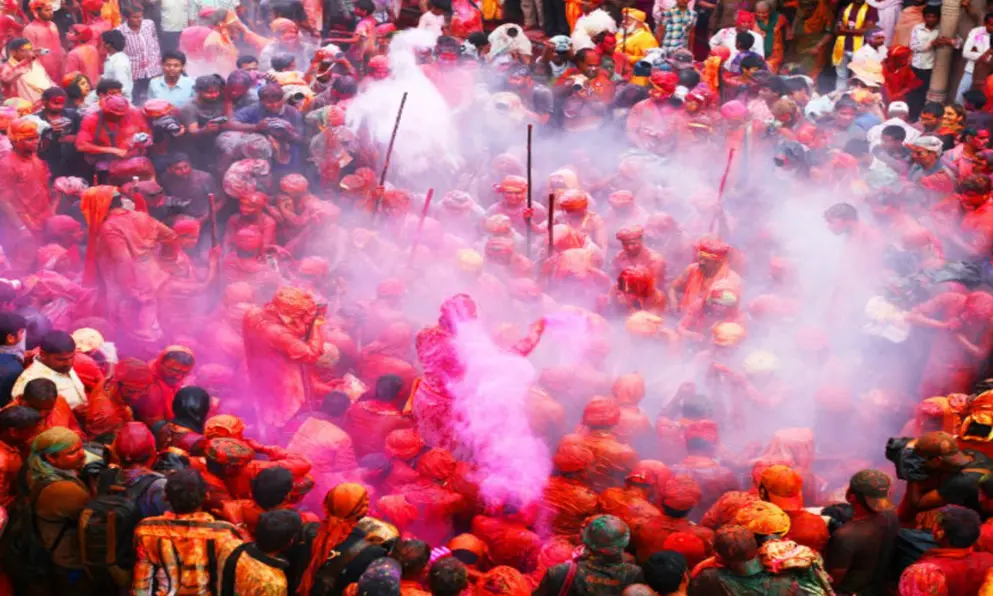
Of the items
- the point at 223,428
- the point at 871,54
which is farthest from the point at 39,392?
the point at 871,54

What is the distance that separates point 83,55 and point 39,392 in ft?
25.2

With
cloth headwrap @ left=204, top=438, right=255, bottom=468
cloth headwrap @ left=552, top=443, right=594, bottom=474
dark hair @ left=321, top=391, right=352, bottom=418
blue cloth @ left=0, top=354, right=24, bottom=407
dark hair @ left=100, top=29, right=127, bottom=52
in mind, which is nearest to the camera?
cloth headwrap @ left=204, top=438, right=255, bottom=468

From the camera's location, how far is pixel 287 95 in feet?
47.1

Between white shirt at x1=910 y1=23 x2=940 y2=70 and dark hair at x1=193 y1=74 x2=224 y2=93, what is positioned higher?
dark hair at x1=193 y1=74 x2=224 y2=93

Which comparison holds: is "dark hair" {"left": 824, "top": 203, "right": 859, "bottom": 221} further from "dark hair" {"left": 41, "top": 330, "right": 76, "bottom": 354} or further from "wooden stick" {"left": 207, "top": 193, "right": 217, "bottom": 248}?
"dark hair" {"left": 41, "top": 330, "right": 76, "bottom": 354}

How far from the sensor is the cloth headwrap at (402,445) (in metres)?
8.98

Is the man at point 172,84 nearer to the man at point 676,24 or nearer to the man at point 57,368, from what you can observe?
the man at point 57,368

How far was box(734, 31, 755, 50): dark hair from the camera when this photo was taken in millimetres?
16156

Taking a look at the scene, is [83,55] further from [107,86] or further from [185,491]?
[185,491]

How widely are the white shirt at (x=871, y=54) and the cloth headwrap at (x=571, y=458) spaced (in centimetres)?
900

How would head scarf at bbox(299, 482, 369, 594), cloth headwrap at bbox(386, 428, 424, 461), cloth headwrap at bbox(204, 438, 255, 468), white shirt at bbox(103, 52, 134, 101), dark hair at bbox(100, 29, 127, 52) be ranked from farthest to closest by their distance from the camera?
dark hair at bbox(100, 29, 127, 52) → white shirt at bbox(103, 52, 134, 101) → cloth headwrap at bbox(386, 428, 424, 461) → cloth headwrap at bbox(204, 438, 255, 468) → head scarf at bbox(299, 482, 369, 594)

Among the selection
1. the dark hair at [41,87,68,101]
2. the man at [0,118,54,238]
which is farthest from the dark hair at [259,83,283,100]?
the man at [0,118,54,238]

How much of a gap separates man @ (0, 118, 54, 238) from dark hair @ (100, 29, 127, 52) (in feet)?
8.69

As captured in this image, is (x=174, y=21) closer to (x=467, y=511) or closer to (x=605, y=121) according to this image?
(x=605, y=121)
